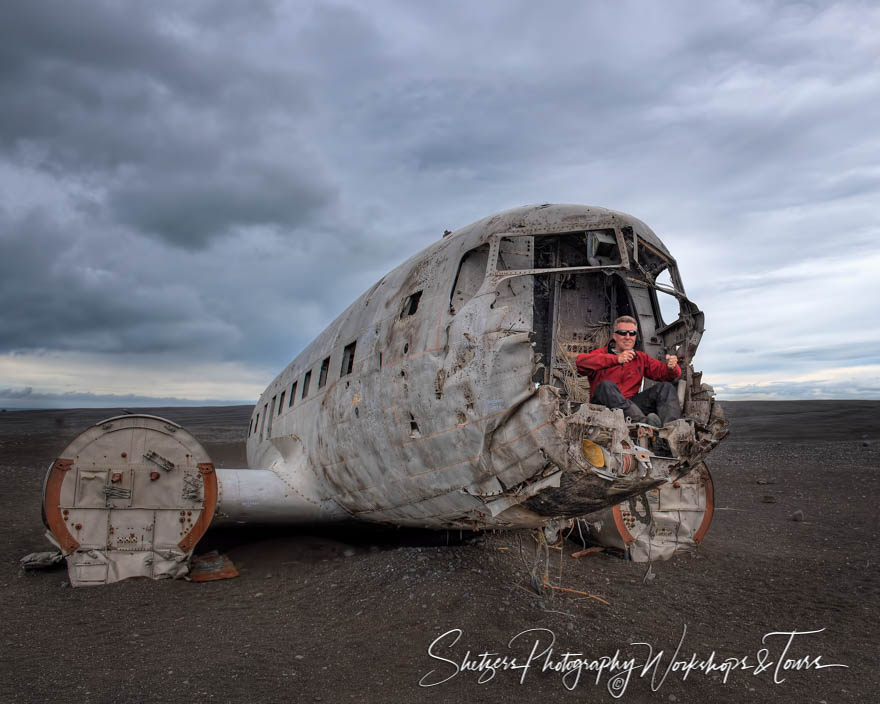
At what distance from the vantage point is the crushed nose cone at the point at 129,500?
7035 millimetres

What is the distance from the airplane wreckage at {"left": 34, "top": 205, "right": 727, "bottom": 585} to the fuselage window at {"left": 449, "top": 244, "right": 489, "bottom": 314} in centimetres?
2

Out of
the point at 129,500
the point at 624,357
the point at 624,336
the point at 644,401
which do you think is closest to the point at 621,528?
the point at 644,401

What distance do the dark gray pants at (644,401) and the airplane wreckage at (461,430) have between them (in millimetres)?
262

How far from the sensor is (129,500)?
7207 millimetres

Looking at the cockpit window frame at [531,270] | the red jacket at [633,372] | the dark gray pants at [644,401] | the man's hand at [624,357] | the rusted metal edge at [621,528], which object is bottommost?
the rusted metal edge at [621,528]

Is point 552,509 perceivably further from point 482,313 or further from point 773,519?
point 773,519

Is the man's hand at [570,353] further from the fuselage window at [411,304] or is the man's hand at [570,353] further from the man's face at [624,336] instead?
the fuselage window at [411,304]

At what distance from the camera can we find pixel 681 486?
30.0ft

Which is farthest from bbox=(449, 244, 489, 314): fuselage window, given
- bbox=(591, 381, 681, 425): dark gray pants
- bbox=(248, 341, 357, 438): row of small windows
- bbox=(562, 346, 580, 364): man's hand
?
bbox=(248, 341, 357, 438): row of small windows

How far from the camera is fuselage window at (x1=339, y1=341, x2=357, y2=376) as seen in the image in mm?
7586

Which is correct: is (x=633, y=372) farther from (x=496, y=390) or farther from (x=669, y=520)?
(x=669, y=520)

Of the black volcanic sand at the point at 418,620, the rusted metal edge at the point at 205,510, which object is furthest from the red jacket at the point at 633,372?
the rusted metal edge at the point at 205,510

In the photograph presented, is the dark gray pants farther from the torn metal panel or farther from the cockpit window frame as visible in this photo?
the torn metal panel

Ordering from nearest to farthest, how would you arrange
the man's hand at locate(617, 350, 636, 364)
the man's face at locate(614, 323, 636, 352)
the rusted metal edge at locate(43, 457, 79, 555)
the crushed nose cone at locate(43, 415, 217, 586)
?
the man's hand at locate(617, 350, 636, 364), the man's face at locate(614, 323, 636, 352), the rusted metal edge at locate(43, 457, 79, 555), the crushed nose cone at locate(43, 415, 217, 586)
